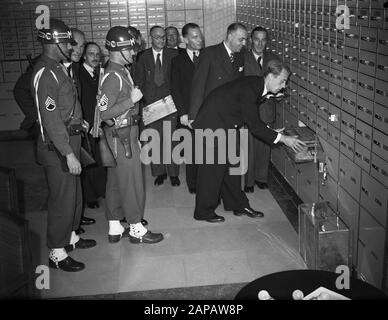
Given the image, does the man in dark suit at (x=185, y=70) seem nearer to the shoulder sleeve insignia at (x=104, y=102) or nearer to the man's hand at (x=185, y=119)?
the man's hand at (x=185, y=119)

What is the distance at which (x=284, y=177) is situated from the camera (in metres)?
4.89

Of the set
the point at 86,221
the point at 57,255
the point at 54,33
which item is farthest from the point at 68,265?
the point at 54,33

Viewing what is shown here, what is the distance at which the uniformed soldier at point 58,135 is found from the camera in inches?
119

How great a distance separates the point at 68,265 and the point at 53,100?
3.47 feet

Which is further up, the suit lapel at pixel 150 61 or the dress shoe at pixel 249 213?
the suit lapel at pixel 150 61

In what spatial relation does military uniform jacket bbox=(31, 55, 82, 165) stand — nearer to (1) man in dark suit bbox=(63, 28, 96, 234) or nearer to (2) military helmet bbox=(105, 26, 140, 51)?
(2) military helmet bbox=(105, 26, 140, 51)

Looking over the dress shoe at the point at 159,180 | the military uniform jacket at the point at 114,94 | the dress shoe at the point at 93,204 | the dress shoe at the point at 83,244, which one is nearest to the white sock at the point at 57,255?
the dress shoe at the point at 83,244

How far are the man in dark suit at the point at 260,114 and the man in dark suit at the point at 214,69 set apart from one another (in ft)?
1.04

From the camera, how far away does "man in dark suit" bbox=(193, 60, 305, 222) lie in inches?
140

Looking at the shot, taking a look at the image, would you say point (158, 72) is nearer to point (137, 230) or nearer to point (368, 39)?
point (137, 230)

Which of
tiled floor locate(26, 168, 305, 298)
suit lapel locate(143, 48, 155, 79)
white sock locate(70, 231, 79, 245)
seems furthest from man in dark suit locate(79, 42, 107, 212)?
white sock locate(70, 231, 79, 245)

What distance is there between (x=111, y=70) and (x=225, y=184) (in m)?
1.35

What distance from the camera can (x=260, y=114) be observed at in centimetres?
459
